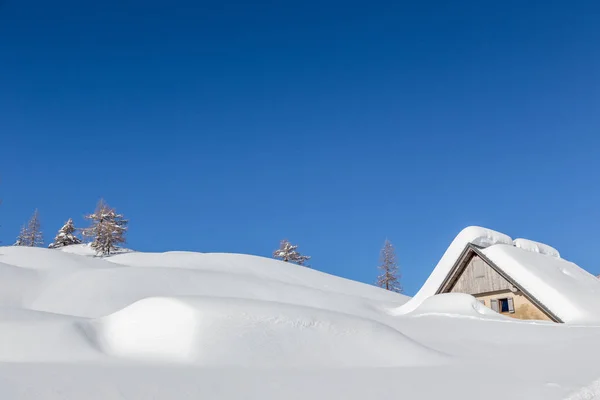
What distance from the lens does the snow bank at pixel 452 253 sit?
22000 millimetres

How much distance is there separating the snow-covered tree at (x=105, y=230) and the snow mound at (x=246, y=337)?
38.1m

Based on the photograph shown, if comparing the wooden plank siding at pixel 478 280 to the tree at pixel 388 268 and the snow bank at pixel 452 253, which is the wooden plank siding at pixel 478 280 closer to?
the snow bank at pixel 452 253

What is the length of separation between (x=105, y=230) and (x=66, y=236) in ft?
32.4

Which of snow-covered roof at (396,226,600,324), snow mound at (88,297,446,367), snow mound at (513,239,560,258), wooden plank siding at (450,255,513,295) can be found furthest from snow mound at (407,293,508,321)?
snow mound at (88,297,446,367)

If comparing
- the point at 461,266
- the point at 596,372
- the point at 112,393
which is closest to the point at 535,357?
the point at 596,372

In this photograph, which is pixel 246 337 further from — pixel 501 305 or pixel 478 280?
pixel 478 280

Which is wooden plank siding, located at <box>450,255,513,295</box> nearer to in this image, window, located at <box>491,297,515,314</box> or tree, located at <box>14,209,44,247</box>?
window, located at <box>491,297,515,314</box>

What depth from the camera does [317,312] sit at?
977cm

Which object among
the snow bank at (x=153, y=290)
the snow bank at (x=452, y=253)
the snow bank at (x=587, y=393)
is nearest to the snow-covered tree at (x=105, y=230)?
the snow bank at (x=153, y=290)

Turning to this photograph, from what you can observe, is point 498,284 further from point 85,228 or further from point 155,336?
point 85,228

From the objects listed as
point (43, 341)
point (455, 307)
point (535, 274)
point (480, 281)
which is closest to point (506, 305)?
point (480, 281)

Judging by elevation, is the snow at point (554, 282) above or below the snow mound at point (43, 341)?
above

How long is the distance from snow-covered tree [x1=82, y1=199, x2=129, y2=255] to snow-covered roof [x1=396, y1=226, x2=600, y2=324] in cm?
3258

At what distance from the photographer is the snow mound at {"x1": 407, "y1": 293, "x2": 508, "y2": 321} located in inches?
693
